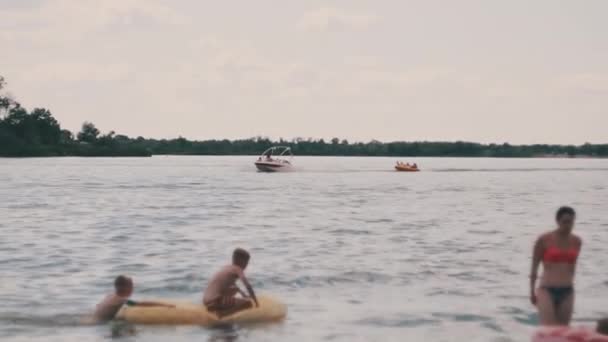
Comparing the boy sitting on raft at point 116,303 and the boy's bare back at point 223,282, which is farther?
the boy sitting on raft at point 116,303

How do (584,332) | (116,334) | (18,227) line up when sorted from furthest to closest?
1. (18,227)
2. (116,334)
3. (584,332)

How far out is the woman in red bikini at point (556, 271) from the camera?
12.0m

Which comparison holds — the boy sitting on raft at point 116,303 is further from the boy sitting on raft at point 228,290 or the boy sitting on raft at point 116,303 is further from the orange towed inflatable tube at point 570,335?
the orange towed inflatable tube at point 570,335

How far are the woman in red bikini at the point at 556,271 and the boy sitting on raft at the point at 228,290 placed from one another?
19.3ft

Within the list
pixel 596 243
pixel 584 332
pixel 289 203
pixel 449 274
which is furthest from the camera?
pixel 289 203

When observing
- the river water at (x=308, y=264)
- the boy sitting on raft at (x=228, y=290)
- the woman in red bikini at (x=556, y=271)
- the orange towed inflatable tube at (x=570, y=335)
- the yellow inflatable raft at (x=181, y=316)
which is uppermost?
the woman in red bikini at (x=556, y=271)

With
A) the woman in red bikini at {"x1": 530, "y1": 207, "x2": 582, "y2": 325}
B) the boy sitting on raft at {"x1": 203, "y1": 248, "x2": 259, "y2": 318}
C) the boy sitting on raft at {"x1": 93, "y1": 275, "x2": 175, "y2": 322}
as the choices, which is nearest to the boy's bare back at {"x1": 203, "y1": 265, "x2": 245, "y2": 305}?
the boy sitting on raft at {"x1": 203, "y1": 248, "x2": 259, "y2": 318}

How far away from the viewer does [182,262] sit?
28859 millimetres

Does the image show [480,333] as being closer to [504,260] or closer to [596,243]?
[504,260]

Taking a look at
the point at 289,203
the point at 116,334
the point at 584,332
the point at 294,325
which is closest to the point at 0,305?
the point at 116,334

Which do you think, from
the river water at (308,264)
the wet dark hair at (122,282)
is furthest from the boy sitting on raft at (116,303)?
the river water at (308,264)

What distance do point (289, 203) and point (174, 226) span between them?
67.6 ft

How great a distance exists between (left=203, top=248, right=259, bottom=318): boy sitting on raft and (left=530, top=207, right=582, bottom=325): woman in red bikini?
5892 mm

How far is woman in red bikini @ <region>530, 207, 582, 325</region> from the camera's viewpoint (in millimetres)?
11953
